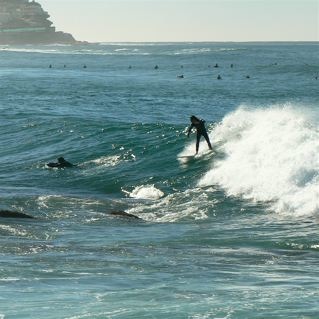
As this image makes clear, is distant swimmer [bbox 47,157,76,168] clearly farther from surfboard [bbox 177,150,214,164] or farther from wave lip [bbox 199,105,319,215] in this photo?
wave lip [bbox 199,105,319,215]

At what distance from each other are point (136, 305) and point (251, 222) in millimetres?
9366

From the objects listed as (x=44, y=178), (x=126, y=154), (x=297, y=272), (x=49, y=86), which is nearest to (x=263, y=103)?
(x=49, y=86)

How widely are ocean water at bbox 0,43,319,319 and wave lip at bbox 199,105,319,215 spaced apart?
70 mm

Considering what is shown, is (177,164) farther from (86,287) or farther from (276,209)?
(86,287)

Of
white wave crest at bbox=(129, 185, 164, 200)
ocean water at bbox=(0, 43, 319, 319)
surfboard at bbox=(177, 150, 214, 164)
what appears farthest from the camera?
surfboard at bbox=(177, 150, 214, 164)

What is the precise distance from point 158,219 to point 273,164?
21.8 feet

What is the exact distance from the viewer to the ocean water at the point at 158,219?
12.7m

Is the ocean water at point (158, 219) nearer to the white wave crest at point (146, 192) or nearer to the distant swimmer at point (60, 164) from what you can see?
the white wave crest at point (146, 192)

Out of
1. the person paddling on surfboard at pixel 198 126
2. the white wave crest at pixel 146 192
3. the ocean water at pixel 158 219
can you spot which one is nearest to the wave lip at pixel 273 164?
the ocean water at pixel 158 219

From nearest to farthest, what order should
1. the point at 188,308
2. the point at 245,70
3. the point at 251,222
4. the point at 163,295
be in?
the point at 188,308 → the point at 163,295 → the point at 251,222 → the point at 245,70

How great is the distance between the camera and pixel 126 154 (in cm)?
3441

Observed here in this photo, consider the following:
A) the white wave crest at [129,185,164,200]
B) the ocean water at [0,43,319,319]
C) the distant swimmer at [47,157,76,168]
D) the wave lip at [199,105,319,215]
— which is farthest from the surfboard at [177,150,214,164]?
the distant swimmer at [47,157,76,168]

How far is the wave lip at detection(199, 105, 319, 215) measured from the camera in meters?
23.9

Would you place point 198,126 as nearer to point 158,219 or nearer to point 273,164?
point 273,164
